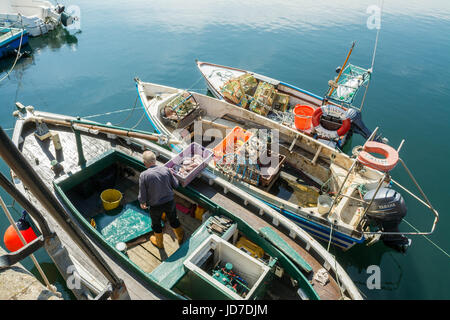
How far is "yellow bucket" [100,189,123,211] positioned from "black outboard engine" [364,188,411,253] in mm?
8135

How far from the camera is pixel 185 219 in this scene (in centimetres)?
879

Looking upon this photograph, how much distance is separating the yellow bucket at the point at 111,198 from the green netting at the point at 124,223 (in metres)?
0.20

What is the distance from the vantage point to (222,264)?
22.7 feet

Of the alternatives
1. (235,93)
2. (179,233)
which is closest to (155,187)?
(179,233)

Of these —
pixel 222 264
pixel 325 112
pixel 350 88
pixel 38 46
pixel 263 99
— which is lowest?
pixel 38 46

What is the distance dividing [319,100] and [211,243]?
11826mm

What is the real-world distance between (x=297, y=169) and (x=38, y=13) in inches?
1355

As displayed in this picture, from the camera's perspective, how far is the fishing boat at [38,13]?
29.1 m

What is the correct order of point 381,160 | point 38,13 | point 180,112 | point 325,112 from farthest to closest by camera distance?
point 38,13 → point 180,112 → point 325,112 → point 381,160

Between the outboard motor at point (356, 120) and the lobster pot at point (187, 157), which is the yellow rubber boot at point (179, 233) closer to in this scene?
the lobster pot at point (187, 157)

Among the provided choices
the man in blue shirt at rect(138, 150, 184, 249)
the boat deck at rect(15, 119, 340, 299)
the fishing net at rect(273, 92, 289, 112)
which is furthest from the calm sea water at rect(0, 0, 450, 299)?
the fishing net at rect(273, 92, 289, 112)

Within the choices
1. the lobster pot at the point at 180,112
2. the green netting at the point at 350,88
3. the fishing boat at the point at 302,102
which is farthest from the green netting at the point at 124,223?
the green netting at the point at 350,88

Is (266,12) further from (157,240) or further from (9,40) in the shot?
(157,240)
